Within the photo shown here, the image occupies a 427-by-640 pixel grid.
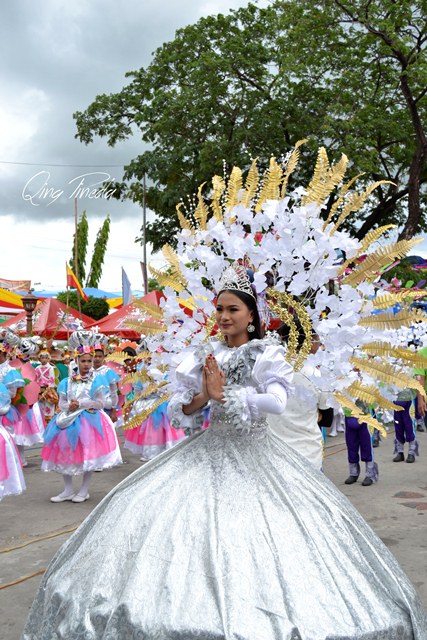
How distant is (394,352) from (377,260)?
42 cm

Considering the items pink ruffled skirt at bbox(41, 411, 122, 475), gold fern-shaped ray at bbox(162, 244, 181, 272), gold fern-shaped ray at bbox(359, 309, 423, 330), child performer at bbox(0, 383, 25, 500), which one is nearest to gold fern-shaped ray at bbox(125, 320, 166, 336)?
gold fern-shaped ray at bbox(162, 244, 181, 272)

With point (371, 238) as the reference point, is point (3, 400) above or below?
below

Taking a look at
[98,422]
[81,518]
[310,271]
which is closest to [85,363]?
[98,422]

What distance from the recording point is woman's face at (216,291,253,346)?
3.25 metres

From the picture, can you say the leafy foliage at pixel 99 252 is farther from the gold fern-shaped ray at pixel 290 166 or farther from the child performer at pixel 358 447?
the gold fern-shaped ray at pixel 290 166

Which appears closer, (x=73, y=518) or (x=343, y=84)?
(x=73, y=518)

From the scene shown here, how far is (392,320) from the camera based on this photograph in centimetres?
326

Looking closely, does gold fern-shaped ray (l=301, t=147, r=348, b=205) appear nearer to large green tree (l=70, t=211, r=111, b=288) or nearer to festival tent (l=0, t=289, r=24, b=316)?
festival tent (l=0, t=289, r=24, b=316)

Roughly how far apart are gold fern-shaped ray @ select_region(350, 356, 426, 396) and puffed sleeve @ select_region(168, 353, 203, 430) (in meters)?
0.72

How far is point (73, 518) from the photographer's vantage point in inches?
255

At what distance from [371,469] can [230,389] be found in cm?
534

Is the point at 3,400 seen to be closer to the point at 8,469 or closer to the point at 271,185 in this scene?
the point at 8,469

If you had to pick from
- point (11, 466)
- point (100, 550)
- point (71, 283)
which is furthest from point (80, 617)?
point (71, 283)

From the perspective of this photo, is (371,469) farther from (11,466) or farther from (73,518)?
(11,466)
